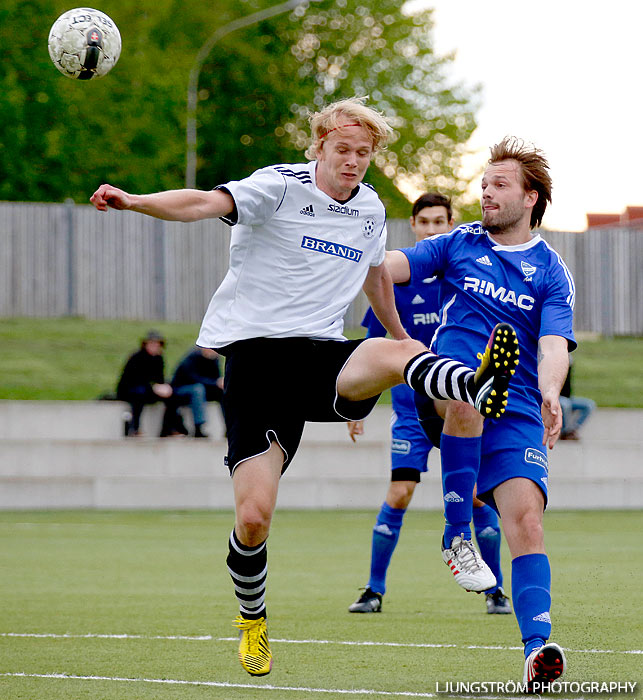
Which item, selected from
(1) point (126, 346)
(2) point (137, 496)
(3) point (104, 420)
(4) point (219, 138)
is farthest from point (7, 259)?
(4) point (219, 138)

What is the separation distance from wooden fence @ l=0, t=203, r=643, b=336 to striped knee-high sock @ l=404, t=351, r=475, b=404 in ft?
67.9

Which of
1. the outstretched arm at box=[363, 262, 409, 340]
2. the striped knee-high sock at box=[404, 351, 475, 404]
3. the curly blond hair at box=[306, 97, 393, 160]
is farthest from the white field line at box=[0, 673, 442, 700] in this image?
the curly blond hair at box=[306, 97, 393, 160]

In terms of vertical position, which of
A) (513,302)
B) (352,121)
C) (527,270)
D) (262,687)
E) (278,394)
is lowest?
(262,687)

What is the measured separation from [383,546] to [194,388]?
9.80 meters

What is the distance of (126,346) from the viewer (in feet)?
77.8

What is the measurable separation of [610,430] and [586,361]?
189 inches

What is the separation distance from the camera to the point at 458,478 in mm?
5844

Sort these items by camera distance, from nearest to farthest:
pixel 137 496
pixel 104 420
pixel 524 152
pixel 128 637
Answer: pixel 524 152
pixel 128 637
pixel 137 496
pixel 104 420

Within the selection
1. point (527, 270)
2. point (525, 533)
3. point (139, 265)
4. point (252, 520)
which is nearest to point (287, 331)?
point (252, 520)

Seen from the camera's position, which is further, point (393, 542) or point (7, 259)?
point (7, 259)

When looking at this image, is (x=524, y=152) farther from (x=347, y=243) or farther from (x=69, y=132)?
(x=69, y=132)

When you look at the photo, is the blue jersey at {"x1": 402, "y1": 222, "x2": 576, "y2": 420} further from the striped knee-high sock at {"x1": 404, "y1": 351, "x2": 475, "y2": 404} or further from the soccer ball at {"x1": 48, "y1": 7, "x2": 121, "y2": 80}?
the soccer ball at {"x1": 48, "y1": 7, "x2": 121, "y2": 80}

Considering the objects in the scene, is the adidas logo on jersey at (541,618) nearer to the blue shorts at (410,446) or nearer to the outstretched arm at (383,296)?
the outstretched arm at (383,296)

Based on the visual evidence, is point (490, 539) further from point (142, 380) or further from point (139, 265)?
point (139, 265)
